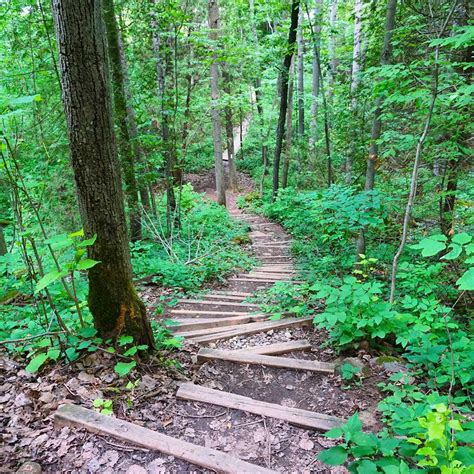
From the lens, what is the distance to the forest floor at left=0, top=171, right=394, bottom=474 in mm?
1963

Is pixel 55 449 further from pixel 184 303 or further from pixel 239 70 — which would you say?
pixel 239 70

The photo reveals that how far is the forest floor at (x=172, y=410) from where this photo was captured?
1.96m

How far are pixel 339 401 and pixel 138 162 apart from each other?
694cm

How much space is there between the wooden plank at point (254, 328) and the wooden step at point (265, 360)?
46 centimetres

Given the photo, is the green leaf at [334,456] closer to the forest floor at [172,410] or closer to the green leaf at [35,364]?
the forest floor at [172,410]

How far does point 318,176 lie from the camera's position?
1393 centimetres

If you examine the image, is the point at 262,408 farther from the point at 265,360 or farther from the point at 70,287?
the point at 70,287

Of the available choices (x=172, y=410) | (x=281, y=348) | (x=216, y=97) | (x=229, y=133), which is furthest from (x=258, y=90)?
(x=172, y=410)

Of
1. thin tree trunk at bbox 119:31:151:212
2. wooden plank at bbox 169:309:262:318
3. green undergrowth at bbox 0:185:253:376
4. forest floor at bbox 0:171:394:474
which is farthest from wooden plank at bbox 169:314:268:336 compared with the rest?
thin tree trunk at bbox 119:31:151:212

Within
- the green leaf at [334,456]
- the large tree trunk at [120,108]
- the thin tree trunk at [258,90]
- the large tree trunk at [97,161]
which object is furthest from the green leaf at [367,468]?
the thin tree trunk at [258,90]

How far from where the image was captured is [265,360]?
3273 mm

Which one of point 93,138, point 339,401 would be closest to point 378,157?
point 339,401

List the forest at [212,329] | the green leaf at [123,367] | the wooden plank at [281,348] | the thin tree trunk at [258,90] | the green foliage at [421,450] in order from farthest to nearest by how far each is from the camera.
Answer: the thin tree trunk at [258,90] → the wooden plank at [281,348] → the green leaf at [123,367] → the forest at [212,329] → the green foliage at [421,450]

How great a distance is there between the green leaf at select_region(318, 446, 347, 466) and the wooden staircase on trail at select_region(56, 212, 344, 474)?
419 mm
